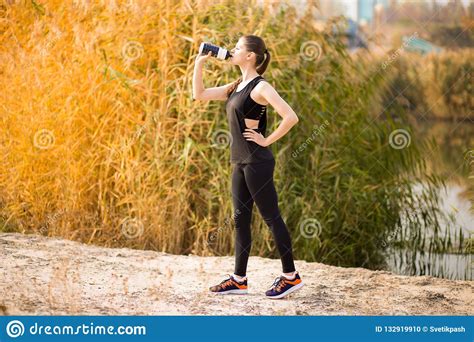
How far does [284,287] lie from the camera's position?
12.6ft

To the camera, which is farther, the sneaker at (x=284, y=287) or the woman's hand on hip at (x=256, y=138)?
the sneaker at (x=284, y=287)

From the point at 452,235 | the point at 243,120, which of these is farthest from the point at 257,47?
the point at 452,235

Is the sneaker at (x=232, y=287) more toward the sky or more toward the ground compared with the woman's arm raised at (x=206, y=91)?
more toward the ground

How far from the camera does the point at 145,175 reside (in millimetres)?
5391

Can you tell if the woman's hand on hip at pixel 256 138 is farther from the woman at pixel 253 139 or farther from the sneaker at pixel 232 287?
the sneaker at pixel 232 287

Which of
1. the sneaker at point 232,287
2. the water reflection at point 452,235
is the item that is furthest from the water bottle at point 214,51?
the water reflection at point 452,235

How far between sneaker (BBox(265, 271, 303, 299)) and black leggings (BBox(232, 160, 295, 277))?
6 centimetres

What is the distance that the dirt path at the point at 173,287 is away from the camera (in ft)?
12.2

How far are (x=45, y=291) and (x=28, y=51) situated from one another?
8.90 feet

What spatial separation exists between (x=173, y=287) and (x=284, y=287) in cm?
68

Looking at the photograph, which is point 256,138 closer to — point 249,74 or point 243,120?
point 243,120

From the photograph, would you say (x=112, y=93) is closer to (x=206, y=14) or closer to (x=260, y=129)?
(x=206, y=14)

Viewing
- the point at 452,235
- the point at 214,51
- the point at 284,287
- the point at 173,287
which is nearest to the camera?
the point at 214,51

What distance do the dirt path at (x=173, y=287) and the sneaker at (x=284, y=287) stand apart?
51 millimetres
